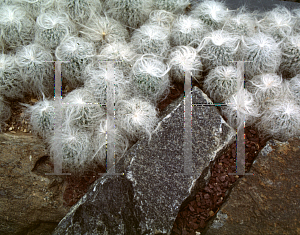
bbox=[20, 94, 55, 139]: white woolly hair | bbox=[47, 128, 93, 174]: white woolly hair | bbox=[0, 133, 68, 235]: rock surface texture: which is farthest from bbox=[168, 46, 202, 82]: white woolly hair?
bbox=[0, 133, 68, 235]: rock surface texture

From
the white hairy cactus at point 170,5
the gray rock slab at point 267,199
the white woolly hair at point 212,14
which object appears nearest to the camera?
the gray rock slab at point 267,199

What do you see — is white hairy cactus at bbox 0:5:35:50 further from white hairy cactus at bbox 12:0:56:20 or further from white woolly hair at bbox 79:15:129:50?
white woolly hair at bbox 79:15:129:50

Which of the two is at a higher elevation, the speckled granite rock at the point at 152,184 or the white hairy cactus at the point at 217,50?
the white hairy cactus at the point at 217,50

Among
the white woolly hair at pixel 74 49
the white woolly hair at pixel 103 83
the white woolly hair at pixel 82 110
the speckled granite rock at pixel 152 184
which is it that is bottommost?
the speckled granite rock at pixel 152 184

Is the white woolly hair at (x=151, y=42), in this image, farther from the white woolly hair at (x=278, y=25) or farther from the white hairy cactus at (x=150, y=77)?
the white woolly hair at (x=278, y=25)

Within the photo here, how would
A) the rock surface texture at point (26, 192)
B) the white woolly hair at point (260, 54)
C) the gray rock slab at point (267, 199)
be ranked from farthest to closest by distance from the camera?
1. the white woolly hair at point (260, 54)
2. the rock surface texture at point (26, 192)
3. the gray rock slab at point (267, 199)

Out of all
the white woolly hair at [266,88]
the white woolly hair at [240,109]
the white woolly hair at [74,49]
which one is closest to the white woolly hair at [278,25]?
the white woolly hair at [266,88]
